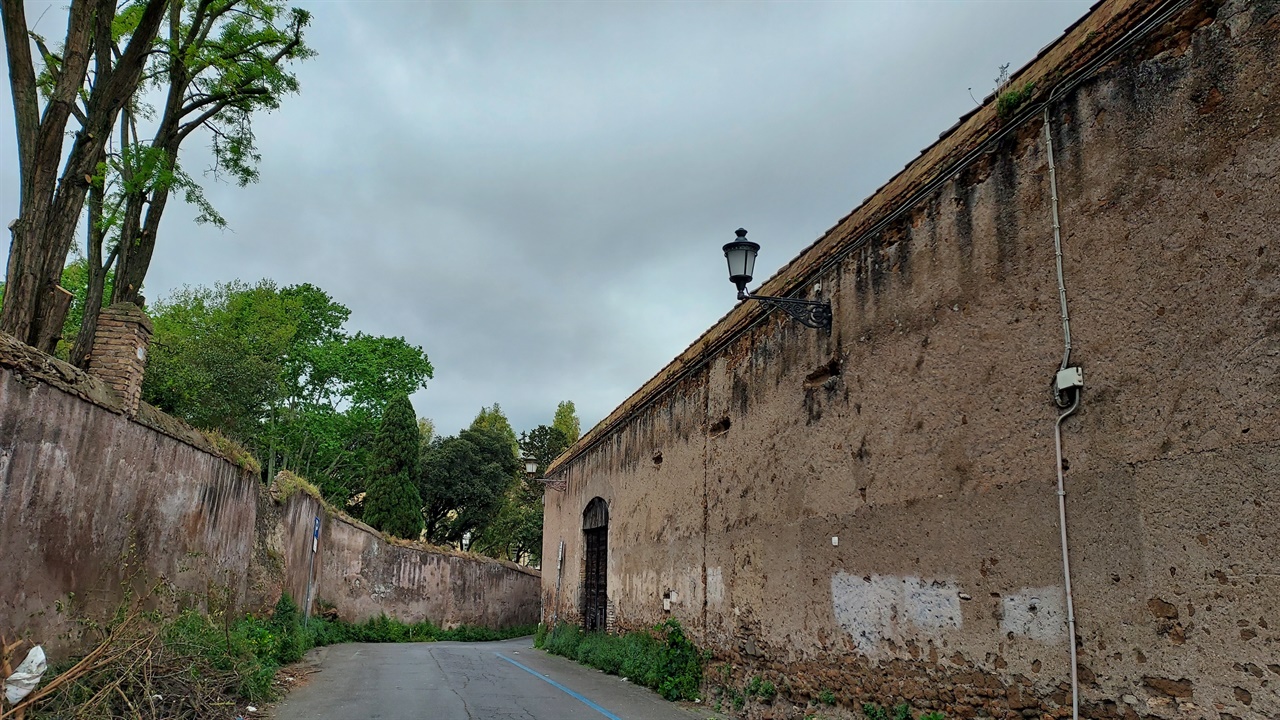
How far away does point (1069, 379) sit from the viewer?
199 inches

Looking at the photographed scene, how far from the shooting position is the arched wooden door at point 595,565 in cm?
1619

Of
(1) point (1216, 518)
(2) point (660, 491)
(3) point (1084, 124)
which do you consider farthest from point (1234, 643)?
(2) point (660, 491)

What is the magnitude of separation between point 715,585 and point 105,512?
23.3 ft

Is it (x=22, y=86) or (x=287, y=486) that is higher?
(x=22, y=86)

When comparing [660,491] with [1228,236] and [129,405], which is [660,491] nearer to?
[129,405]

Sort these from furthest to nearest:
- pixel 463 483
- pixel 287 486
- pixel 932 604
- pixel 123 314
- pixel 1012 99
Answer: pixel 463 483 → pixel 287 486 → pixel 123 314 → pixel 932 604 → pixel 1012 99

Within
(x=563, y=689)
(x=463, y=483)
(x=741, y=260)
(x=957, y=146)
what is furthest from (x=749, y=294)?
(x=463, y=483)

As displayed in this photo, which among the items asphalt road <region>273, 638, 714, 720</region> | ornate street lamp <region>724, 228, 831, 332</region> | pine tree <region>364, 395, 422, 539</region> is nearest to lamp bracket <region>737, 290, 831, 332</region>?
ornate street lamp <region>724, 228, 831, 332</region>

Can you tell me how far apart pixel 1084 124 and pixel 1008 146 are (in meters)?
0.68

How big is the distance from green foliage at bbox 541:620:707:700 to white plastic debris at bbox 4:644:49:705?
715 centimetres

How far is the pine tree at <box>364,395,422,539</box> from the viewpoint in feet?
104

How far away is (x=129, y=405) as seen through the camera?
8.35m

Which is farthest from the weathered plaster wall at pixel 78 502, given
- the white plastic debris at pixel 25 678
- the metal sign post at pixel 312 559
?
the metal sign post at pixel 312 559

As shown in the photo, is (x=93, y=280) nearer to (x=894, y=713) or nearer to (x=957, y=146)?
(x=957, y=146)
